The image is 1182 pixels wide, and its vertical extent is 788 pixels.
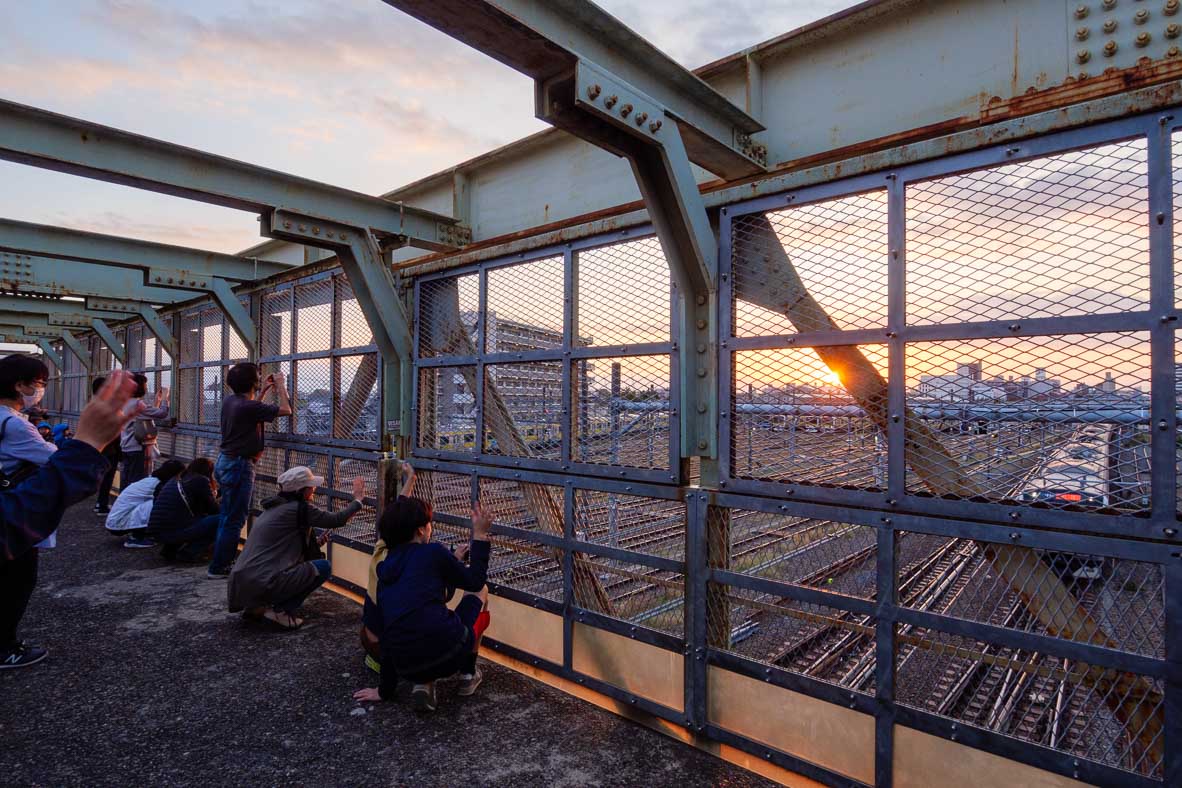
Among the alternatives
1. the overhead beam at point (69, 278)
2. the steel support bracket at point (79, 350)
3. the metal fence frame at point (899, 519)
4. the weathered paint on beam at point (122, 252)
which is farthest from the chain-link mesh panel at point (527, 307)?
the steel support bracket at point (79, 350)

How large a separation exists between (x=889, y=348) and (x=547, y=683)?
3058 mm

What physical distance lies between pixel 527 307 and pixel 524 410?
75 centimetres

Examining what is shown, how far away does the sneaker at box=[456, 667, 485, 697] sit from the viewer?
13.3ft

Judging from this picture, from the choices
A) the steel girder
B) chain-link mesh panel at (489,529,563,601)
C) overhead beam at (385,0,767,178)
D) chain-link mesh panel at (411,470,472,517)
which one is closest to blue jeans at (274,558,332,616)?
chain-link mesh panel at (411,470,472,517)

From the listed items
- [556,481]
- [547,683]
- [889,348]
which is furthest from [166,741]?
[889,348]

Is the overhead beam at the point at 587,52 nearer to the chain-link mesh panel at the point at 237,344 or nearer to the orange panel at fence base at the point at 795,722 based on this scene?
the orange panel at fence base at the point at 795,722

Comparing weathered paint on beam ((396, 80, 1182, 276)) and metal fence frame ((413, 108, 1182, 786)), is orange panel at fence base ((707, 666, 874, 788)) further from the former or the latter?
weathered paint on beam ((396, 80, 1182, 276))

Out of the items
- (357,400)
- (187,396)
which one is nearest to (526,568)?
(357,400)

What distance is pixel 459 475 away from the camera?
498 centimetres

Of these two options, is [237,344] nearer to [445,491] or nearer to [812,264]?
[445,491]

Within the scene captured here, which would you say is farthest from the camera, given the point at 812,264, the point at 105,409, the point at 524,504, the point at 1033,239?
the point at 524,504

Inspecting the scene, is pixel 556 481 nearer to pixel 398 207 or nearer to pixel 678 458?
pixel 678 458

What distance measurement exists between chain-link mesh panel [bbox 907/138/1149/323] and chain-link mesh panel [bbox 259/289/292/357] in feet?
21.7

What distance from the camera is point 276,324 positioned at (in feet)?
25.1
